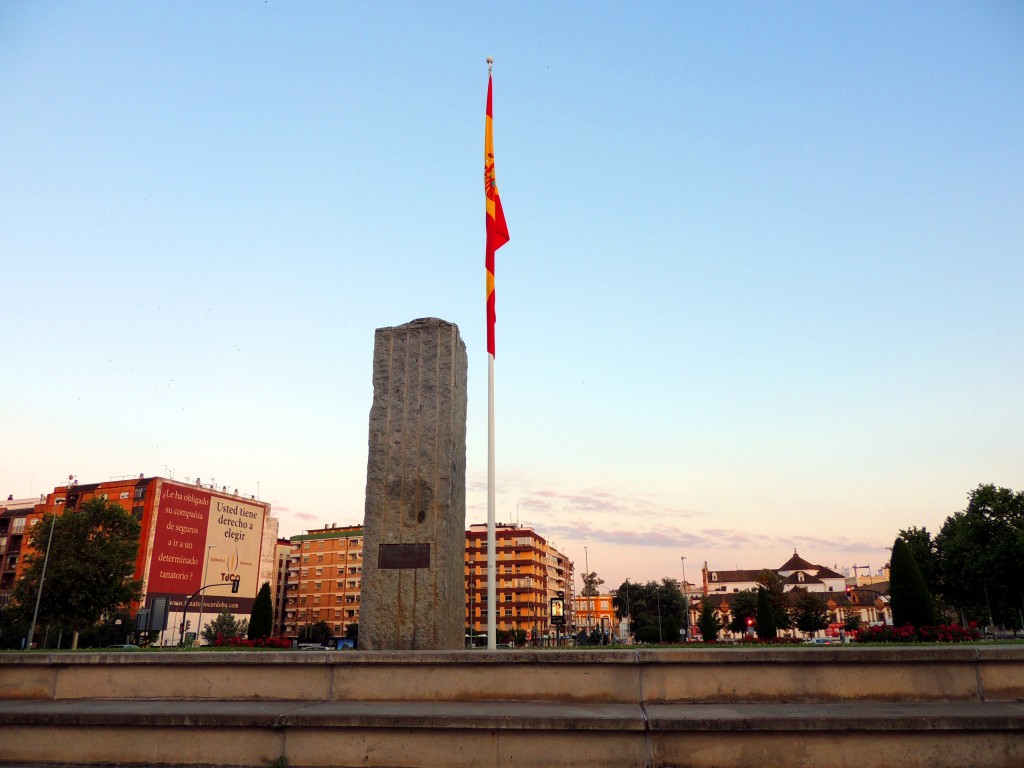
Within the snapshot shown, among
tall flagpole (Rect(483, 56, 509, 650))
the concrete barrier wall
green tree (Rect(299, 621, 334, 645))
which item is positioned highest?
tall flagpole (Rect(483, 56, 509, 650))

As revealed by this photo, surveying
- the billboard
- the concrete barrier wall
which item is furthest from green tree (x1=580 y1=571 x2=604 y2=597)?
the concrete barrier wall

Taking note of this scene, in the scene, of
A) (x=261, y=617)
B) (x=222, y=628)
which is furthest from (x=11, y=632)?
(x=261, y=617)

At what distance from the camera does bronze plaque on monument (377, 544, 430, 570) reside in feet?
35.3

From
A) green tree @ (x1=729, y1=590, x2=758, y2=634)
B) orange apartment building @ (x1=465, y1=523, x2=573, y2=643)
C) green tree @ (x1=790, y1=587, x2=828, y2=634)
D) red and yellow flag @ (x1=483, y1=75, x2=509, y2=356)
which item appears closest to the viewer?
red and yellow flag @ (x1=483, y1=75, x2=509, y2=356)

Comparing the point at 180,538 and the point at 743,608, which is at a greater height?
the point at 180,538

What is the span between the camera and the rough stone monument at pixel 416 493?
1065cm

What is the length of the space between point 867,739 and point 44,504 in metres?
110

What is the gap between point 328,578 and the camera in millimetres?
114062

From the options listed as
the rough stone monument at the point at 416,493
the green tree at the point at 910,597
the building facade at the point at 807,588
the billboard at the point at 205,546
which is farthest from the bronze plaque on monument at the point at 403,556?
the building facade at the point at 807,588

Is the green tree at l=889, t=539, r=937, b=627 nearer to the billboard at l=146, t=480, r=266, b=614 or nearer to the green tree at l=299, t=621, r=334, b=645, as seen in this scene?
the billboard at l=146, t=480, r=266, b=614

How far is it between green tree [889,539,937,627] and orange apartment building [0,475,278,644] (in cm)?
8040

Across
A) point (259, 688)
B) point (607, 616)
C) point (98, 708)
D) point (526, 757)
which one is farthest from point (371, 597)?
point (607, 616)

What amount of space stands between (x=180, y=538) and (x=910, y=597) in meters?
86.6

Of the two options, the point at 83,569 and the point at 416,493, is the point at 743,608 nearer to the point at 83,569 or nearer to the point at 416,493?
the point at 83,569
